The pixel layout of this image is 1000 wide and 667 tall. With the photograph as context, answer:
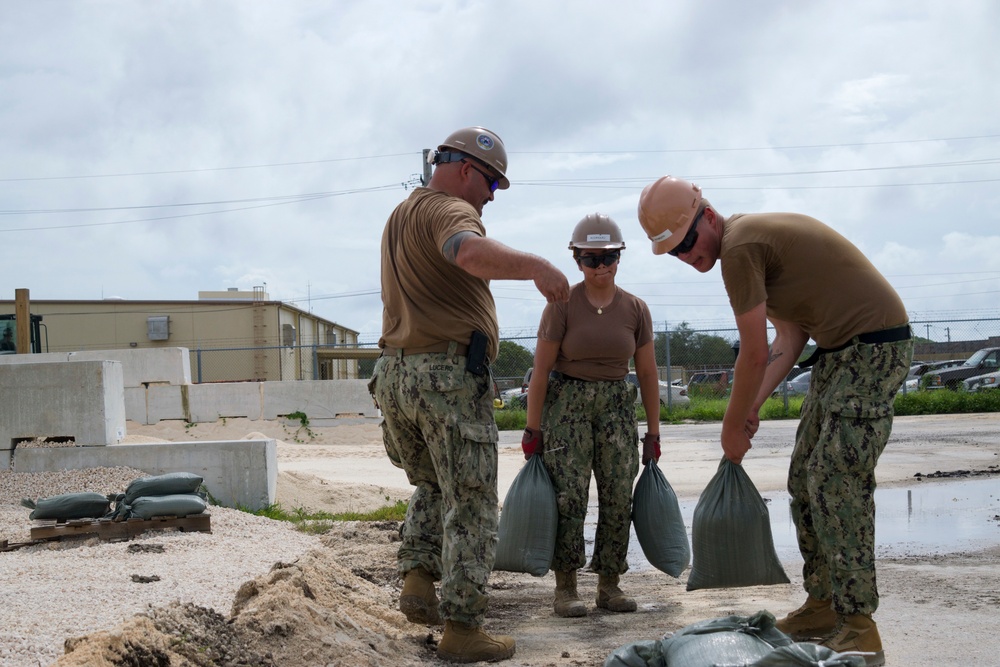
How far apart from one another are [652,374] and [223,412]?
48.4 feet

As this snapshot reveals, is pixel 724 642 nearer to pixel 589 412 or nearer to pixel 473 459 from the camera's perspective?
pixel 473 459

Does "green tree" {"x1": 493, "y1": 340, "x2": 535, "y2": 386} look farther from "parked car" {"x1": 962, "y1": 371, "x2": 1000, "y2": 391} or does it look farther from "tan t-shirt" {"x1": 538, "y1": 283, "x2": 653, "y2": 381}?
"tan t-shirt" {"x1": 538, "y1": 283, "x2": 653, "y2": 381}

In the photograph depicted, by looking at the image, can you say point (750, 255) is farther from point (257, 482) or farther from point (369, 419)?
point (369, 419)

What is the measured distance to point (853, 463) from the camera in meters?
3.66

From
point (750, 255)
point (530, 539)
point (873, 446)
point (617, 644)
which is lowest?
point (617, 644)

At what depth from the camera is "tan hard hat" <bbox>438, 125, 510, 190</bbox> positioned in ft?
13.1

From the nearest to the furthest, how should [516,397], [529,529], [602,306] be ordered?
[529,529]
[602,306]
[516,397]

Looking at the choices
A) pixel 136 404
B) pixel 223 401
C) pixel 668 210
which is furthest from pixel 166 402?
pixel 668 210

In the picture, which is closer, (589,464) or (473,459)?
(473,459)

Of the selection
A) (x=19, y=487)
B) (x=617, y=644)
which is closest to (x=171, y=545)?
(x=19, y=487)

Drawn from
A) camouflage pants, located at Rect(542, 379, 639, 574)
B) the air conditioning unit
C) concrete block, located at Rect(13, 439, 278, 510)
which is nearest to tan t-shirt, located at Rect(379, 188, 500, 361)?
camouflage pants, located at Rect(542, 379, 639, 574)

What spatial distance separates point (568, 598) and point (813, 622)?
1255 millimetres

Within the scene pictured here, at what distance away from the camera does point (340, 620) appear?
3971 millimetres

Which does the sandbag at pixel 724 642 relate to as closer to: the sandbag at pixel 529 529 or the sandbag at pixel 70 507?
the sandbag at pixel 529 529
